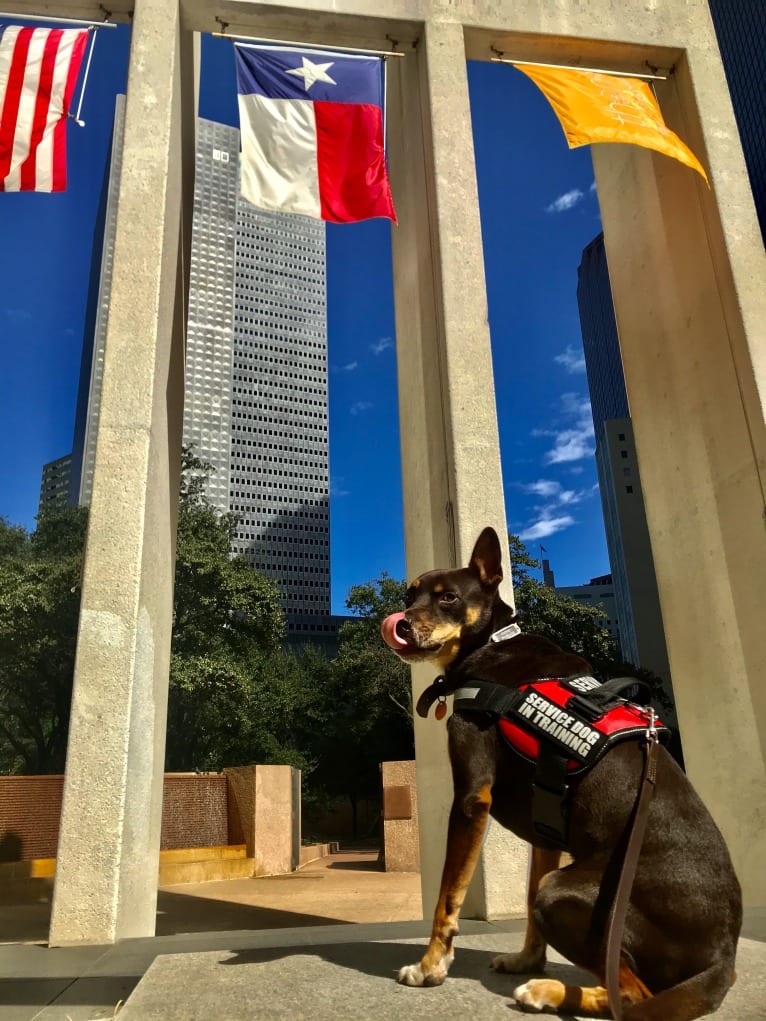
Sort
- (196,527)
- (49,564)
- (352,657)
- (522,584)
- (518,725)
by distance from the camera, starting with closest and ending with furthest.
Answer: (518,725)
(49,564)
(196,527)
(522,584)
(352,657)

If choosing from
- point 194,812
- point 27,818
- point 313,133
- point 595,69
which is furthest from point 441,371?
point 194,812

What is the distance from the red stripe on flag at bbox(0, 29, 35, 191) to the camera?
7836 millimetres

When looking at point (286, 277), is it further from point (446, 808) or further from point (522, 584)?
point (446, 808)

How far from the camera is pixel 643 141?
779 centimetres

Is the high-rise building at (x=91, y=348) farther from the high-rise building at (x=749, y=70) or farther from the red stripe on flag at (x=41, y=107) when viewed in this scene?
the red stripe on flag at (x=41, y=107)

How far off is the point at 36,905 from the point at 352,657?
23185 mm

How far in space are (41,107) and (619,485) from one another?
96440mm

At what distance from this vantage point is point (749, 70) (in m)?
74.0

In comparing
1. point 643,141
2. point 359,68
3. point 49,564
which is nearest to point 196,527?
point 49,564

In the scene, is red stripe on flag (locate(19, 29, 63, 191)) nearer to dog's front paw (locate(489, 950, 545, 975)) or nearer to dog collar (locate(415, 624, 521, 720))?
dog collar (locate(415, 624, 521, 720))

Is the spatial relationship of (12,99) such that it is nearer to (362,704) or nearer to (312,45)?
(312,45)

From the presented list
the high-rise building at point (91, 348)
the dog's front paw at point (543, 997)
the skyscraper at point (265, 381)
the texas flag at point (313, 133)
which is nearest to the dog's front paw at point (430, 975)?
the dog's front paw at point (543, 997)

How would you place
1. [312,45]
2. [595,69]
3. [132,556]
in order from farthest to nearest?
[595,69] < [312,45] < [132,556]

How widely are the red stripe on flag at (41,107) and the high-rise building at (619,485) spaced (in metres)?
21.0
